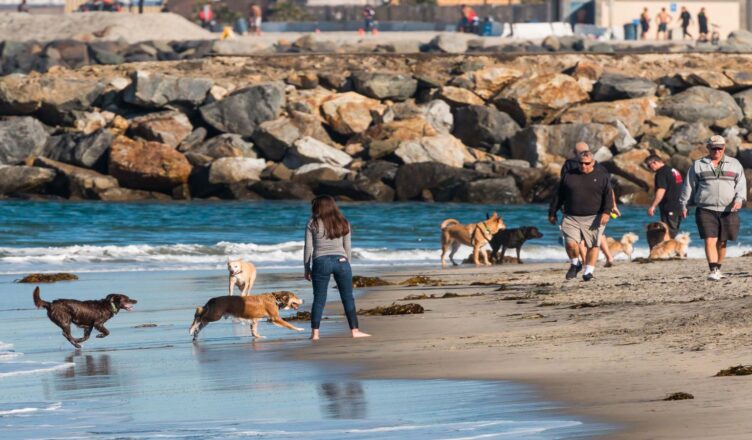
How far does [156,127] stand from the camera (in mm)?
45875

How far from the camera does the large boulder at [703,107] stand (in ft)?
160

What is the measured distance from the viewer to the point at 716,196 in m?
15.0

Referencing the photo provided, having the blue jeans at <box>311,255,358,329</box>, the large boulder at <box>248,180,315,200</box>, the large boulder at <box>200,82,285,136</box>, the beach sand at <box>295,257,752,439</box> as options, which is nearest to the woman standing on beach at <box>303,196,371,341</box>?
the blue jeans at <box>311,255,358,329</box>

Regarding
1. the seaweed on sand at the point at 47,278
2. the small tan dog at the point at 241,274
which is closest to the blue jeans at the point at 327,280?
the small tan dog at the point at 241,274

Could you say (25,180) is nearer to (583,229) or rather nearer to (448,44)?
(448,44)

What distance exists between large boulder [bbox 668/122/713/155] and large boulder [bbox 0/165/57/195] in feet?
65.5

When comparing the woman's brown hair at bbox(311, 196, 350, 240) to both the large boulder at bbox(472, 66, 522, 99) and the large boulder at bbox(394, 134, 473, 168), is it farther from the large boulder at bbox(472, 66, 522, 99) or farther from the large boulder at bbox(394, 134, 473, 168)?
the large boulder at bbox(472, 66, 522, 99)

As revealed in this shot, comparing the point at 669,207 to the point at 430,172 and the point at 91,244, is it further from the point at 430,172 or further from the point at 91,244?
the point at 430,172

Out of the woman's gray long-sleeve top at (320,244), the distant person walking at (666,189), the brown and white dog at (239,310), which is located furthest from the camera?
the distant person walking at (666,189)

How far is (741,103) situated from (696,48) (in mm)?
12364

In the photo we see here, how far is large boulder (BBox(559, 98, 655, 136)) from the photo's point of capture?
47531mm

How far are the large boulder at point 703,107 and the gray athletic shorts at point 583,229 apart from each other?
1337 inches

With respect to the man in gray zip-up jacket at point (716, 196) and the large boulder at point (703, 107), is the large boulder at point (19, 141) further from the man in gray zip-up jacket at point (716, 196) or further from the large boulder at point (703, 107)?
the man in gray zip-up jacket at point (716, 196)

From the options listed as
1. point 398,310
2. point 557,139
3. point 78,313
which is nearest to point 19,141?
point 557,139
